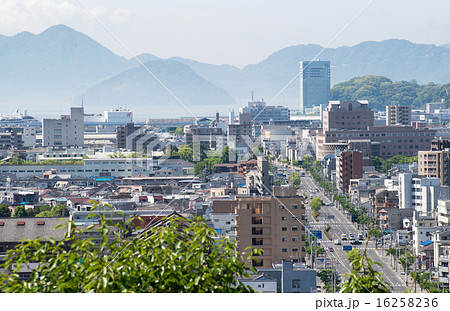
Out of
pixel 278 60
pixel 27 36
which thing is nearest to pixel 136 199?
pixel 278 60

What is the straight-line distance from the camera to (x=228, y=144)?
58.1 ft

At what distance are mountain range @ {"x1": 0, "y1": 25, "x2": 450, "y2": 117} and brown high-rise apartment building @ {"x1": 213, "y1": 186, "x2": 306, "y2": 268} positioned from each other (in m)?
11.1

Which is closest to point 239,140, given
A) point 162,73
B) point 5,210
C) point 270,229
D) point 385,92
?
point 162,73

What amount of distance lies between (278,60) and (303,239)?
17.7 metres

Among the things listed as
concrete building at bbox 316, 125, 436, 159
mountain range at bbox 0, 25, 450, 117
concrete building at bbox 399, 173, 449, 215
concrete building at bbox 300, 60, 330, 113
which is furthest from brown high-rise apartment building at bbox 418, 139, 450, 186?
concrete building at bbox 300, 60, 330, 113

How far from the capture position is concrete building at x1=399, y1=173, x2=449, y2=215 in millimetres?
9961

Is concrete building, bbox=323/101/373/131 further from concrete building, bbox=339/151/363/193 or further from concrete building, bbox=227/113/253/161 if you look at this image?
concrete building, bbox=339/151/363/193

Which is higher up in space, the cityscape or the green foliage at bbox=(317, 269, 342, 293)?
the cityscape

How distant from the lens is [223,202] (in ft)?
26.0

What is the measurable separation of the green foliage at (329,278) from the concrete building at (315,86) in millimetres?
26797

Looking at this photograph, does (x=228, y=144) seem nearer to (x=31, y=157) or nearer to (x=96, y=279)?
(x=31, y=157)

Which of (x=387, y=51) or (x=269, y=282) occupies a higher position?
(x=387, y=51)

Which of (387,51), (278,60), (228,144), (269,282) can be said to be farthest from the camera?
(387,51)
